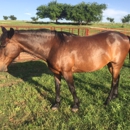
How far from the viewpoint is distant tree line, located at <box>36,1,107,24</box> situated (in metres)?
59.0

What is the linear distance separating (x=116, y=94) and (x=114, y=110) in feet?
2.89

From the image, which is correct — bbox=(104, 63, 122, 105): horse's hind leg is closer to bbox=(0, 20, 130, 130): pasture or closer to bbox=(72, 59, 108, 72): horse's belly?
bbox=(0, 20, 130, 130): pasture

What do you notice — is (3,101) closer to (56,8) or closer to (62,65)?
(62,65)

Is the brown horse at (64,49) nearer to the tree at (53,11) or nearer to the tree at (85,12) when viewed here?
the tree at (85,12)

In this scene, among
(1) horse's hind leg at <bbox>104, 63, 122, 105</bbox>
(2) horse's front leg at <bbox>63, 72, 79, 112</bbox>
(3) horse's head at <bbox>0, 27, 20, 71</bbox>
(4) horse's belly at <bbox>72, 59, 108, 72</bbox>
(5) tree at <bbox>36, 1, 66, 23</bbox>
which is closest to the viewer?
(3) horse's head at <bbox>0, 27, 20, 71</bbox>

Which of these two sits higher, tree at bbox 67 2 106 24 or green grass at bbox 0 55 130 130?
tree at bbox 67 2 106 24

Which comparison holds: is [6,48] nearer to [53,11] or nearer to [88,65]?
Result: [88,65]

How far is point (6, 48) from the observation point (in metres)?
3.17

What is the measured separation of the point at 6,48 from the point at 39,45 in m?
0.65

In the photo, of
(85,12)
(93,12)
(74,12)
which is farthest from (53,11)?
(93,12)

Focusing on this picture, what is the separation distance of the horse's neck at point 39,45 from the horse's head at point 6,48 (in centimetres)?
22

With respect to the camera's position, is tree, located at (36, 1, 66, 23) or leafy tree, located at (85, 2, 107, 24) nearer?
leafy tree, located at (85, 2, 107, 24)

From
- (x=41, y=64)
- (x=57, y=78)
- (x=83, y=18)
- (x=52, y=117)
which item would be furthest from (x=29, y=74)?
(x=83, y=18)

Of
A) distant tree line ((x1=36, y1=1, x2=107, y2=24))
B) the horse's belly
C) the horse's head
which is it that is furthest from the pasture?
distant tree line ((x1=36, y1=1, x2=107, y2=24))
